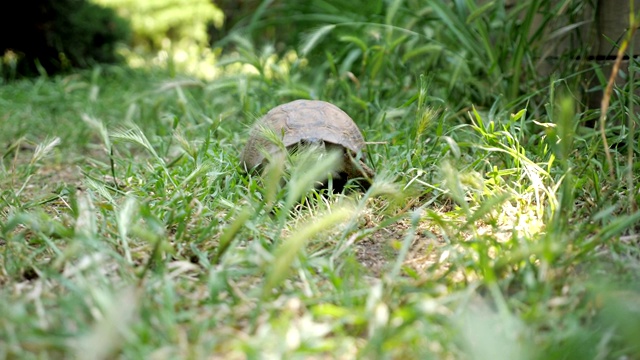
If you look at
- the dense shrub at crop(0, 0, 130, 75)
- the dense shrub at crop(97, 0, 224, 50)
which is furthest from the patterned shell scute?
the dense shrub at crop(97, 0, 224, 50)

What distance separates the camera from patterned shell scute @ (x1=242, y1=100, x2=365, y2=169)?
2135 millimetres

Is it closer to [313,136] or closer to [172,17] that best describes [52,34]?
[172,17]

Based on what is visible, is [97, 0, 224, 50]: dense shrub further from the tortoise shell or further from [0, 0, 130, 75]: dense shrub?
the tortoise shell

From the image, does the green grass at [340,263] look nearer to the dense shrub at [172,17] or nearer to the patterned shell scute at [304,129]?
the patterned shell scute at [304,129]

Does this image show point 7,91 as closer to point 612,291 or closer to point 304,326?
point 304,326

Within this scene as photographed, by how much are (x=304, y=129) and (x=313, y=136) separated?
0.18 feet

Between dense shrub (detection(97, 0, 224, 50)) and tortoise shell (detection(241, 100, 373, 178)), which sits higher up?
tortoise shell (detection(241, 100, 373, 178))

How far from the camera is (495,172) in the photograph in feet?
Result: 6.10

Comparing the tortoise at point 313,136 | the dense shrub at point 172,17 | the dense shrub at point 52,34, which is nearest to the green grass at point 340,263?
the tortoise at point 313,136

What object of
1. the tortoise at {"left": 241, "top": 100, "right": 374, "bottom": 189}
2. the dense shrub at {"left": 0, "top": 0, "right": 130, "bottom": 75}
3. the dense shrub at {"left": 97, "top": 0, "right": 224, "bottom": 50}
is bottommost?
the dense shrub at {"left": 97, "top": 0, "right": 224, "bottom": 50}

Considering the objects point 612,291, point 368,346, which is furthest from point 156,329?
point 612,291

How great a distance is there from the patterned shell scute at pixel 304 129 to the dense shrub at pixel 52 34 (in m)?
3.77

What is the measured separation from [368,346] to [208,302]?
0.39m

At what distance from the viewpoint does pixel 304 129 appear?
7.09 feet
